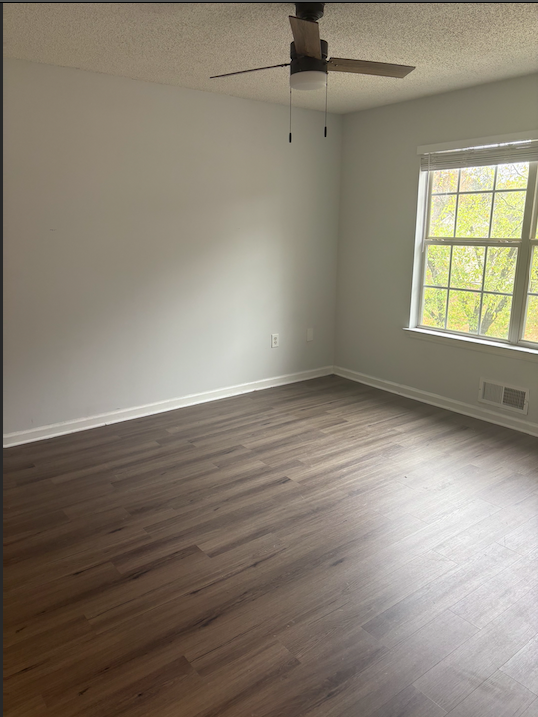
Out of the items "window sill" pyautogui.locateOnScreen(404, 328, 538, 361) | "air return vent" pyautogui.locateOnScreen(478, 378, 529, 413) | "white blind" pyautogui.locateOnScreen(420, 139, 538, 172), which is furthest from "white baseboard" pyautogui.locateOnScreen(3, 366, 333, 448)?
"white blind" pyautogui.locateOnScreen(420, 139, 538, 172)

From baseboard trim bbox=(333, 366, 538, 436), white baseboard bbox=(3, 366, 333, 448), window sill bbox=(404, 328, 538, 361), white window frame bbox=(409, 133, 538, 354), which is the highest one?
white window frame bbox=(409, 133, 538, 354)

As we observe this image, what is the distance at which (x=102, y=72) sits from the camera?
368cm

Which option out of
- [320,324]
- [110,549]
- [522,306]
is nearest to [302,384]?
[320,324]

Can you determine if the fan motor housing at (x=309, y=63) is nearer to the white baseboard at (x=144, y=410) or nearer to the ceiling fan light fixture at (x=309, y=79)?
the ceiling fan light fixture at (x=309, y=79)

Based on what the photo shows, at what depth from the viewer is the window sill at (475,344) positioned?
3959 mm

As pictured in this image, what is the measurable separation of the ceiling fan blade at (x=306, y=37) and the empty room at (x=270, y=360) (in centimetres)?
2

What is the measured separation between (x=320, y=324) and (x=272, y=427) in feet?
5.51

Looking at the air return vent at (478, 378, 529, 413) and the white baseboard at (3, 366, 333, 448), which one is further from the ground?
the air return vent at (478, 378, 529, 413)

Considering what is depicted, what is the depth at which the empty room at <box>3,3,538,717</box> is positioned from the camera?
6.50 feet

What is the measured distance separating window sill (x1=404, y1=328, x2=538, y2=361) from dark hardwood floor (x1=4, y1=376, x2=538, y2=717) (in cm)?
61

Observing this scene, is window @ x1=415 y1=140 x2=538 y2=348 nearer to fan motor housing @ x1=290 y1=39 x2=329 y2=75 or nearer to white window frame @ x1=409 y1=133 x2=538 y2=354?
white window frame @ x1=409 y1=133 x2=538 y2=354

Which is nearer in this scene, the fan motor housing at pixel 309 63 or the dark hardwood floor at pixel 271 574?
the dark hardwood floor at pixel 271 574

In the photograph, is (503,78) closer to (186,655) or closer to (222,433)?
(222,433)

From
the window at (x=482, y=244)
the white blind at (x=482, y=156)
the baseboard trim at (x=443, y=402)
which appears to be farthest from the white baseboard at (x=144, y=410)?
the white blind at (x=482, y=156)
